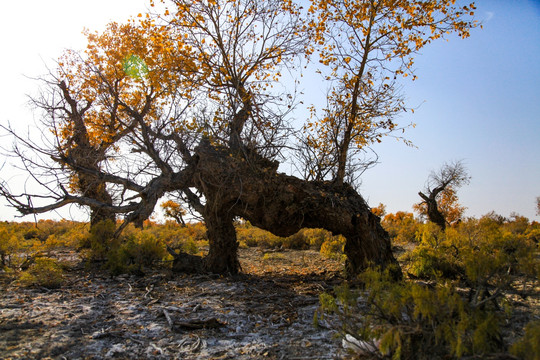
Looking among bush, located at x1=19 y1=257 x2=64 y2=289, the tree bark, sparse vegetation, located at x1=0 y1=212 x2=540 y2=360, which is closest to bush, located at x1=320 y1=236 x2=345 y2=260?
sparse vegetation, located at x1=0 y1=212 x2=540 y2=360

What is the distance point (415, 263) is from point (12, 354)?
21.9 ft

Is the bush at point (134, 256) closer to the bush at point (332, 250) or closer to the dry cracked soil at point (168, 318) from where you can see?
the dry cracked soil at point (168, 318)

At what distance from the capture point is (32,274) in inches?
294

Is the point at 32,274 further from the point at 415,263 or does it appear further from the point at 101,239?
the point at 415,263

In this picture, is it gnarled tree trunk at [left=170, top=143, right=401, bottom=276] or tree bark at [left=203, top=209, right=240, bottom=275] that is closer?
gnarled tree trunk at [left=170, top=143, right=401, bottom=276]

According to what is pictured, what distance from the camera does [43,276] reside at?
23.6 ft

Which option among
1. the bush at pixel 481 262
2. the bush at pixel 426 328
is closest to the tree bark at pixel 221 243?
the bush at pixel 481 262

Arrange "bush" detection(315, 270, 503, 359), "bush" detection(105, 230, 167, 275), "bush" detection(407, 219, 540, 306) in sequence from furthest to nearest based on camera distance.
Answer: "bush" detection(105, 230, 167, 275) < "bush" detection(407, 219, 540, 306) < "bush" detection(315, 270, 503, 359)

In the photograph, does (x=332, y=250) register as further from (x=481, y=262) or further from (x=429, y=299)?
(x=429, y=299)

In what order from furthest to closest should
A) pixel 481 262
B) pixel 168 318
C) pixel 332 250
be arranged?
pixel 332 250 < pixel 168 318 < pixel 481 262

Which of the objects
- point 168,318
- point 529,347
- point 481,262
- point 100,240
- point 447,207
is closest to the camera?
point 529,347

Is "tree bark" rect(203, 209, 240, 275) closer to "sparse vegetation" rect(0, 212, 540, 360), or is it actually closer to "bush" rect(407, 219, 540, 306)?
"sparse vegetation" rect(0, 212, 540, 360)

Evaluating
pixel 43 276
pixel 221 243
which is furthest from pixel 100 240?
pixel 221 243

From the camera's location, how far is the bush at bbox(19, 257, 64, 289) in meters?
7.14
